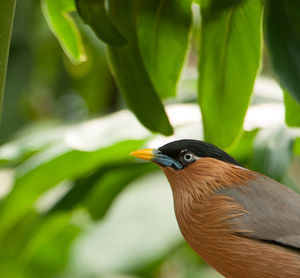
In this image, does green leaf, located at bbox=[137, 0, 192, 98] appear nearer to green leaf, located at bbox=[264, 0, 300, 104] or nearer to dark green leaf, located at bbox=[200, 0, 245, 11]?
dark green leaf, located at bbox=[200, 0, 245, 11]

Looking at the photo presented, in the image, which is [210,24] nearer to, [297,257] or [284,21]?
[284,21]

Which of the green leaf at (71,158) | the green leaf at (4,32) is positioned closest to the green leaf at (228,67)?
the green leaf at (4,32)

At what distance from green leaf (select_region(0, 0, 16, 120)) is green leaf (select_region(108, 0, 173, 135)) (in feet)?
0.75

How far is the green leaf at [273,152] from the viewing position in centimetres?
153

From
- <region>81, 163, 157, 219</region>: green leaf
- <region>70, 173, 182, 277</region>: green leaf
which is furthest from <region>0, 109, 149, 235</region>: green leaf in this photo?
<region>70, 173, 182, 277</region>: green leaf

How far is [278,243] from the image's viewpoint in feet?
3.65

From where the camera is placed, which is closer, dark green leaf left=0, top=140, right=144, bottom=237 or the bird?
the bird

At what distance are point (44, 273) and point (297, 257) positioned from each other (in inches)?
78.9

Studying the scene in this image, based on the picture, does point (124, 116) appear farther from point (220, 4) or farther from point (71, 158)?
point (220, 4)

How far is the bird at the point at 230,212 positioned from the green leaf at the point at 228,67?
0.27 ft

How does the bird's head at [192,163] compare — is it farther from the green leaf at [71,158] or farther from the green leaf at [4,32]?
the green leaf at [71,158]

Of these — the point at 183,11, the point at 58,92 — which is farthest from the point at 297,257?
the point at 58,92

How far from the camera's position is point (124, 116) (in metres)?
2.28

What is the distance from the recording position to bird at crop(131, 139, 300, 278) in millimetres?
1074
